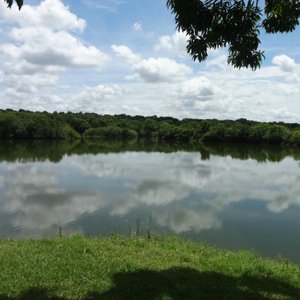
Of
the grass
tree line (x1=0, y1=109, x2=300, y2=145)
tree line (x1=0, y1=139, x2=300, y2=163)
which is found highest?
tree line (x1=0, y1=109, x2=300, y2=145)

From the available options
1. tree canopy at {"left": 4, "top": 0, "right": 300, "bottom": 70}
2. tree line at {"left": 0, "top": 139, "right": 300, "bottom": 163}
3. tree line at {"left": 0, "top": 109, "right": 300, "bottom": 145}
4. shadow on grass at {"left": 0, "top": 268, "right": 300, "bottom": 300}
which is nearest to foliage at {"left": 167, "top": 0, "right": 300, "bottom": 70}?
tree canopy at {"left": 4, "top": 0, "right": 300, "bottom": 70}

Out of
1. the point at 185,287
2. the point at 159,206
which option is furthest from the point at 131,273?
the point at 159,206

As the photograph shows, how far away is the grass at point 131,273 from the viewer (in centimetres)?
645

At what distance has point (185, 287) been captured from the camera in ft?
22.2

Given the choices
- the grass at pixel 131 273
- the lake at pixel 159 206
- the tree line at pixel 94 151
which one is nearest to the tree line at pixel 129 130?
the tree line at pixel 94 151

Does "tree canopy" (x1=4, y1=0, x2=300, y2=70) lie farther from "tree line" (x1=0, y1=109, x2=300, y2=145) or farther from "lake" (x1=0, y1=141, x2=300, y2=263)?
"tree line" (x1=0, y1=109, x2=300, y2=145)

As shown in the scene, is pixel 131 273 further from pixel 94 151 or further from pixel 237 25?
pixel 94 151

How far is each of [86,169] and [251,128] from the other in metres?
72.3

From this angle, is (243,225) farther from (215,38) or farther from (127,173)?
(127,173)

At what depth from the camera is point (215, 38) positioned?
5898 mm

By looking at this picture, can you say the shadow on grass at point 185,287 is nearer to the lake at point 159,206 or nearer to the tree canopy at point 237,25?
the tree canopy at point 237,25

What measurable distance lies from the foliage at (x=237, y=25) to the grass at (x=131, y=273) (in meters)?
3.57

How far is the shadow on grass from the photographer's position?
627 centimetres

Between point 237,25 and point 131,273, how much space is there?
14.6 feet
